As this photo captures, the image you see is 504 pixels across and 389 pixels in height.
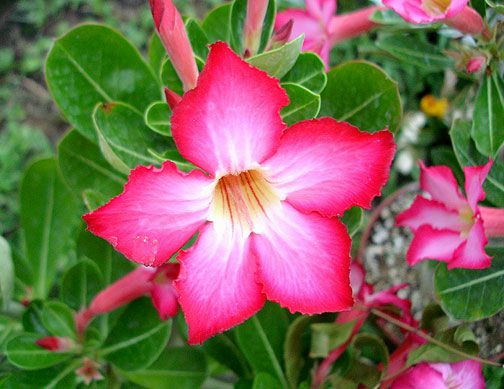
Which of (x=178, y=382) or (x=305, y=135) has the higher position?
(x=305, y=135)

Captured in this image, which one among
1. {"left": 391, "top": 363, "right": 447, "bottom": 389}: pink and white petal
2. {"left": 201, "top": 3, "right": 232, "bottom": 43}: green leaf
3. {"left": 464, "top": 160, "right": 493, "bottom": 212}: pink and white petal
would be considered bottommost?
{"left": 391, "top": 363, "right": 447, "bottom": 389}: pink and white petal

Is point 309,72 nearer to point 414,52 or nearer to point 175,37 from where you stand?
point 175,37

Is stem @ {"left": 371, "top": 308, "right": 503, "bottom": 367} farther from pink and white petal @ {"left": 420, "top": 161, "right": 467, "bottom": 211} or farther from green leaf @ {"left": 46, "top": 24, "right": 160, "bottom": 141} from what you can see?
green leaf @ {"left": 46, "top": 24, "right": 160, "bottom": 141}

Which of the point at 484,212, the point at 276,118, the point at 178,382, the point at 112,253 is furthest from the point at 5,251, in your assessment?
the point at 484,212

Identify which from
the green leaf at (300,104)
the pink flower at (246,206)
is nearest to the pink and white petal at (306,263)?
the pink flower at (246,206)

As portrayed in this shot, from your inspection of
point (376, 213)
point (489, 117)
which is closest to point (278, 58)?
point (489, 117)

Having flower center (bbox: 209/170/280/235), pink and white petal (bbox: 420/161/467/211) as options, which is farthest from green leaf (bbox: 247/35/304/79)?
pink and white petal (bbox: 420/161/467/211)

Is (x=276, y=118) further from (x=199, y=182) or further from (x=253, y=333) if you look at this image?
(x=253, y=333)
